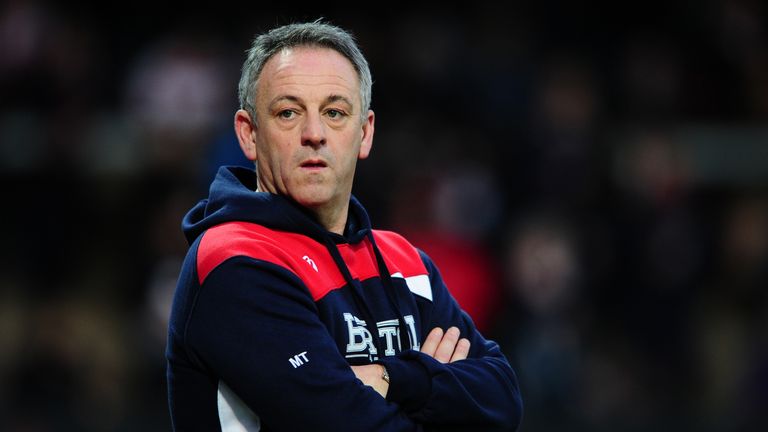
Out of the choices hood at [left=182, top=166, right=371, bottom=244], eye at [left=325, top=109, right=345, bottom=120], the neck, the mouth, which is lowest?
the neck

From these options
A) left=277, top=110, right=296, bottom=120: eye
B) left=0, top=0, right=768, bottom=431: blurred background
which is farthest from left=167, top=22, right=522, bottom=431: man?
left=0, top=0, right=768, bottom=431: blurred background

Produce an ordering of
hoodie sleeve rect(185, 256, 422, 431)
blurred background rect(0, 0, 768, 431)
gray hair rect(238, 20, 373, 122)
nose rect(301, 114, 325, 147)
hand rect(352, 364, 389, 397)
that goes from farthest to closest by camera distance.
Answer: blurred background rect(0, 0, 768, 431) → gray hair rect(238, 20, 373, 122) → nose rect(301, 114, 325, 147) → hand rect(352, 364, 389, 397) → hoodie sleeve rect(185, 256, 422, 431)

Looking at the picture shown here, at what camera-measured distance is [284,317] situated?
10.6 feet

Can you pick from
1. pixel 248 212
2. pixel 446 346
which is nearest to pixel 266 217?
pixel 248 212

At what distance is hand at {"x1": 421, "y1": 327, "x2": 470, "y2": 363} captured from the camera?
362cm

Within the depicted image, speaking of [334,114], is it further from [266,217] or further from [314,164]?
[266,217]

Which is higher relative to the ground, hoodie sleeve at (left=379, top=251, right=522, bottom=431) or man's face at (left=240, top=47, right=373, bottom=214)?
man's face at (left=240, top=47, right=373, bottom=214)

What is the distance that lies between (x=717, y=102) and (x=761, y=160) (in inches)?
25.5

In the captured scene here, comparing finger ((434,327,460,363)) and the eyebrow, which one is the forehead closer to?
the eyebrow

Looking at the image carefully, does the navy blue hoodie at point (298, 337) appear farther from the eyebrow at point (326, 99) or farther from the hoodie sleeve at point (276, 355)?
the eyebrow at point (326, 99)

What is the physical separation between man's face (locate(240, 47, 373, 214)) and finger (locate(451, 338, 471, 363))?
0.57 meters

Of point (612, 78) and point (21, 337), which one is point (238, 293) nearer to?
point (21, 337)

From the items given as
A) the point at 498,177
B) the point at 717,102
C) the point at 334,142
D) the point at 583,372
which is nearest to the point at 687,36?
the point at 717,102

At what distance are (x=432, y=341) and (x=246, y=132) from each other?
0.79 metres
